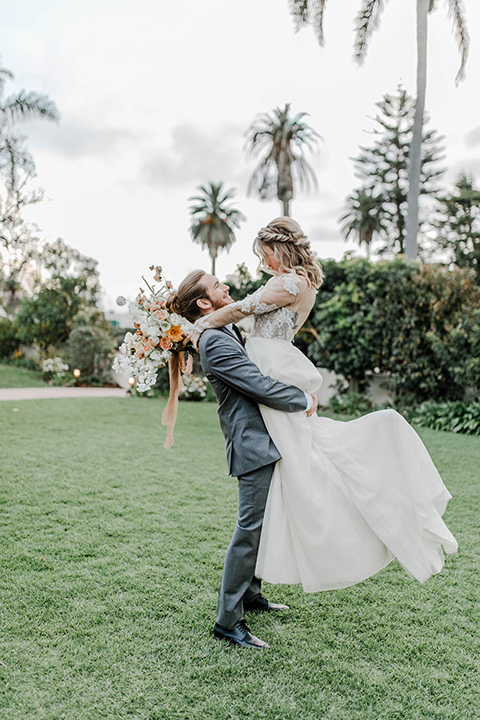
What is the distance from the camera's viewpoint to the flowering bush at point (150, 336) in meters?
2.62

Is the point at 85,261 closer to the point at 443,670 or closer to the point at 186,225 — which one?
the point at 186,225

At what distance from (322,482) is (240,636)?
2.81ft

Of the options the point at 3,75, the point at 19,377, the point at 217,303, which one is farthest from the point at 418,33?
the point at 19,377

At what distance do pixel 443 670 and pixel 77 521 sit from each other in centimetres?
277

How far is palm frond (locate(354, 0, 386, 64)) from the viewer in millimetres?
12367

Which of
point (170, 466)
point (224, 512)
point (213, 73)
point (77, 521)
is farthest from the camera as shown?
point (213, 73)

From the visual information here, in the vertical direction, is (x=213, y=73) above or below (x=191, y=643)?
above

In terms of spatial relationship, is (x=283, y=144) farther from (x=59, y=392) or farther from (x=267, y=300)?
(x=267, y=300)

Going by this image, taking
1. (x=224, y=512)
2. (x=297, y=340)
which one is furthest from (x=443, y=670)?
(x=297, y=340)

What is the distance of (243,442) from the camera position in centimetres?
237

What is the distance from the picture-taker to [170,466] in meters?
5.79

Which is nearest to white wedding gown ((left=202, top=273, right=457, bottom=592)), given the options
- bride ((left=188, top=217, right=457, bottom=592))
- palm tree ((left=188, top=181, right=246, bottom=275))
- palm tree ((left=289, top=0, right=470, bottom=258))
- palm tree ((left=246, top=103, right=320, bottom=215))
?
bride ((left=188, top=217, right=457, bottom=592))

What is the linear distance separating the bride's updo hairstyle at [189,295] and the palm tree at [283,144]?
1879cm

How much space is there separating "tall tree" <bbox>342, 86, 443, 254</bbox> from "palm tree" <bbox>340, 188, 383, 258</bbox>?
0.05 m
